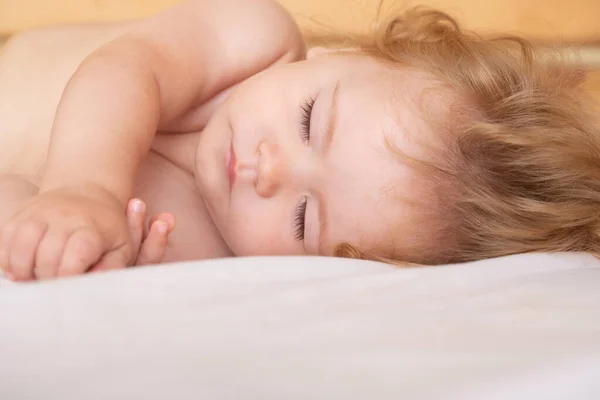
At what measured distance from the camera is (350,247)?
2.92 ft

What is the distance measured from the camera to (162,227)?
74 cm

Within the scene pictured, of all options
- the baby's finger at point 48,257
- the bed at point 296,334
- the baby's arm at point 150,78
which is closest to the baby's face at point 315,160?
the baby's arm at point 150,78

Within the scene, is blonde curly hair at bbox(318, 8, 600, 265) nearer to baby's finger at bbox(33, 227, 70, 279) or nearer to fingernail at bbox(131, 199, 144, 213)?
fingernail at bbox(131, 199, 144, 213)

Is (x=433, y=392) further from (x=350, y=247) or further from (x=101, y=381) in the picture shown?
(x=350, y=247)

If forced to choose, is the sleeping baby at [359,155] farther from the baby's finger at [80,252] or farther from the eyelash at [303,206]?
the baby's finger at [80,252]

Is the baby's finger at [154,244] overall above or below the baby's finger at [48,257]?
below

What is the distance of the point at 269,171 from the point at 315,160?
64mm

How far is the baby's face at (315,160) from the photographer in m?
0.88

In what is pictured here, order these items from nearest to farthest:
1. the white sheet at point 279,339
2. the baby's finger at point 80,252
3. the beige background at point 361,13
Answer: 1. the white sheet at point 279,339
2. the baby's finger at point 80,252
3. the beige background at point 361,13

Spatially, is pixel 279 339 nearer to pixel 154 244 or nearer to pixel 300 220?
pixel 154 244

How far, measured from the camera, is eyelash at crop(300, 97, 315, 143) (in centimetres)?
93

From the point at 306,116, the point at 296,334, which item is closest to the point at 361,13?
the point at 306,116

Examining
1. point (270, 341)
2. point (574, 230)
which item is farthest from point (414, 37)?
point (270, 341)

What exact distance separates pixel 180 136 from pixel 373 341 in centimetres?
78
